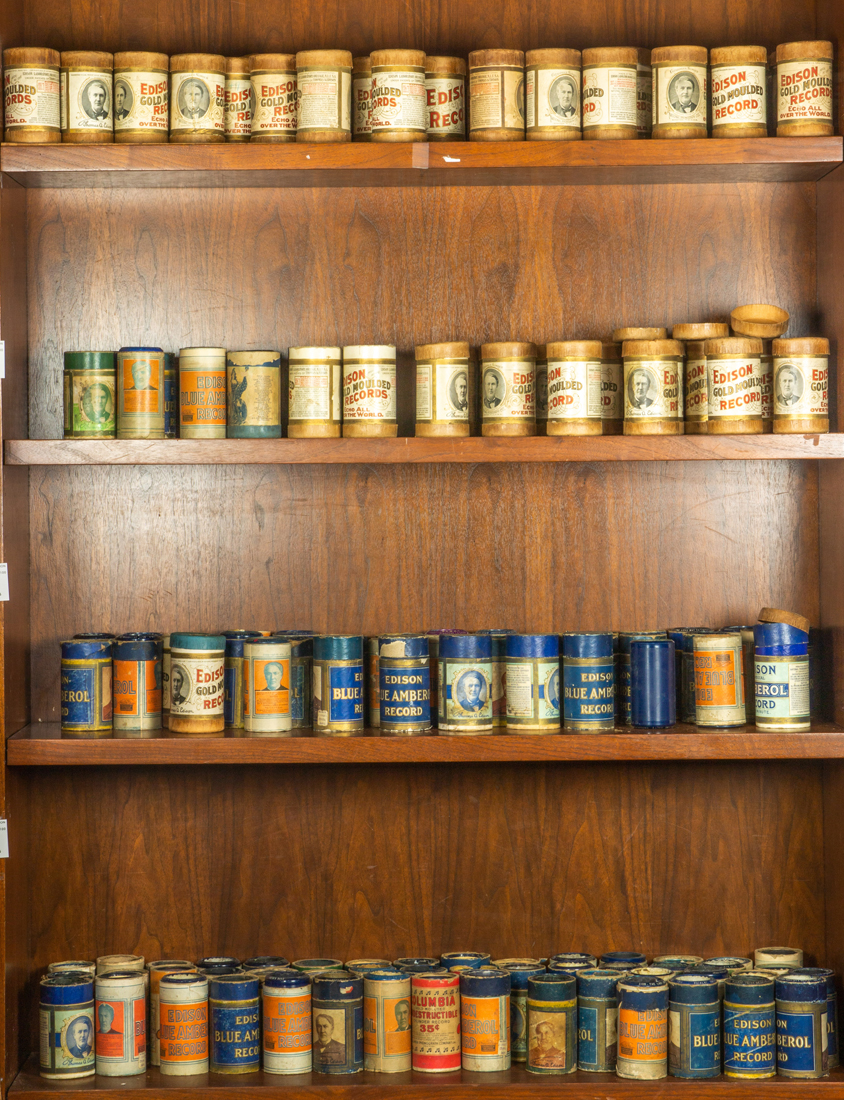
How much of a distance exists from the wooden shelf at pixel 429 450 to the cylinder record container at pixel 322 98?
1.68ft

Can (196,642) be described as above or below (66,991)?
above

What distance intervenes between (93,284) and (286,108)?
48 cm

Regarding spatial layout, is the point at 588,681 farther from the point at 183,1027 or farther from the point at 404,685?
the point at 183,1027

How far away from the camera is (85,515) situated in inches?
92.8

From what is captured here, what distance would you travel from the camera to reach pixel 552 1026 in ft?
6.81

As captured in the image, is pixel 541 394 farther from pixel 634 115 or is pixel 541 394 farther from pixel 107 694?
pixel 107 694

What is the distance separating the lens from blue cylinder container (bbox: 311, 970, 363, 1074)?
207 cm

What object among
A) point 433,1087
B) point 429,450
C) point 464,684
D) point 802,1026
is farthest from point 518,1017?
point 429,450

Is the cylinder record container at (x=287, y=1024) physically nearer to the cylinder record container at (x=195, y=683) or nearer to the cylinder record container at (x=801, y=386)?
the cylinder record container at (x=195, y=683)

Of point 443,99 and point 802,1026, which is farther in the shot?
point 443,99

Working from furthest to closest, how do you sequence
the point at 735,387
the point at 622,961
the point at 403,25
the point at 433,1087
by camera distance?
the point at 403,25 < the point at 622,961 < the point at 735,387 < the point at 433,1087

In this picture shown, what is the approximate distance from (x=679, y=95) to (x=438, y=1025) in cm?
156

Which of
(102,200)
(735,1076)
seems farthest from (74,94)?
(735,1076)

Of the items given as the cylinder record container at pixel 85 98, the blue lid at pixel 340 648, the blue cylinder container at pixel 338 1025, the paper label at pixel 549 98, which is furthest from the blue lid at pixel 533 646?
the cylinder record container at pixel 85 98
